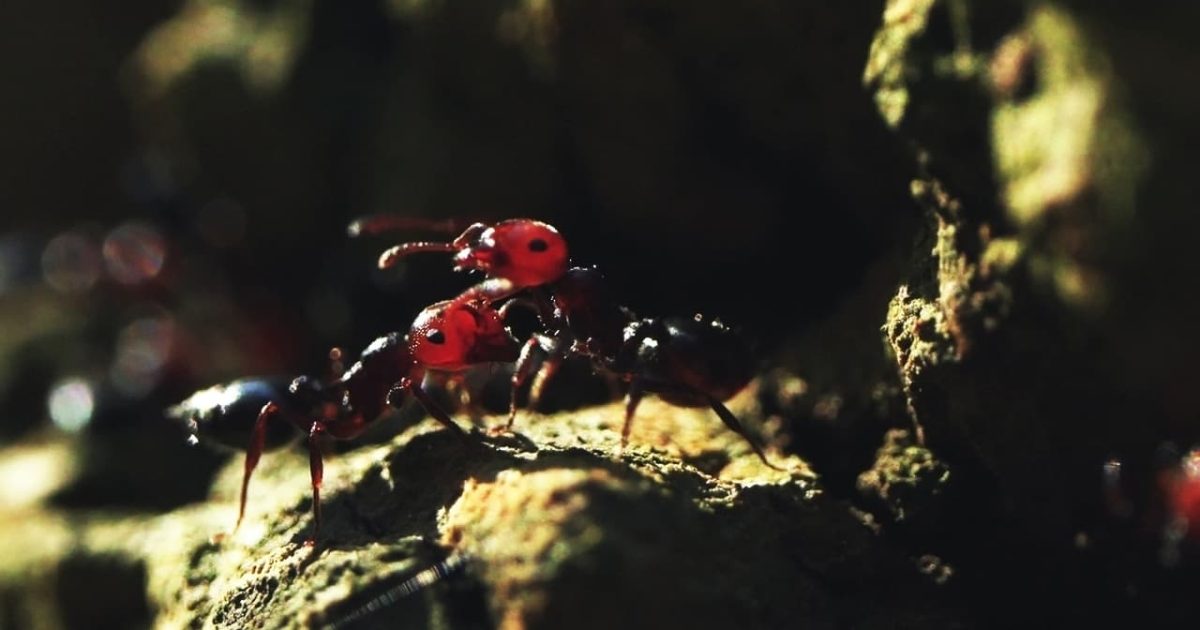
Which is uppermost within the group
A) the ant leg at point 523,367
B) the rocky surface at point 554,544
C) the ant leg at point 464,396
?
the ant leg at point 464,396

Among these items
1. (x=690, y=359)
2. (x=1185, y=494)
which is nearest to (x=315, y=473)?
(x=690, y=359)

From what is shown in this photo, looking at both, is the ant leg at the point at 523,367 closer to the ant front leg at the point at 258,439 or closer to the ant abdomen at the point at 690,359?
the ant abdomen at the point at 690,359

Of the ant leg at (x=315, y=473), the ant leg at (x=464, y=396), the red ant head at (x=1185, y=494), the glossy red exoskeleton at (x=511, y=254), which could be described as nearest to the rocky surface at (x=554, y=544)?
the ant leg at (x=315, y=473)

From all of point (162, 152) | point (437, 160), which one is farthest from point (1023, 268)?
point (162, 152)

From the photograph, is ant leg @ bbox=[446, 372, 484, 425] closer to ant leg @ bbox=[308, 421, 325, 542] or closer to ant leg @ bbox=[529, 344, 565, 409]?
ant leg @ bbox=[529, 344, 565, 409]

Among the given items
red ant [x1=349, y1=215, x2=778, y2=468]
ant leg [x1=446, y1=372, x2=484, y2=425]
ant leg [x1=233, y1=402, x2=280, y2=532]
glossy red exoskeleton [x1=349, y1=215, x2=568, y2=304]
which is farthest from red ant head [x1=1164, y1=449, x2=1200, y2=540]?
ant leg [x1=233, y1=402, x2=280, y2=532]

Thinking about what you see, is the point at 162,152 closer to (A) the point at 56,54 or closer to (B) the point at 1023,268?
(A) the point at 56,54

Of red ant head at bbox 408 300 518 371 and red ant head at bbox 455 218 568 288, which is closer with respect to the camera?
red ant head at bbox 455 218 568 288
